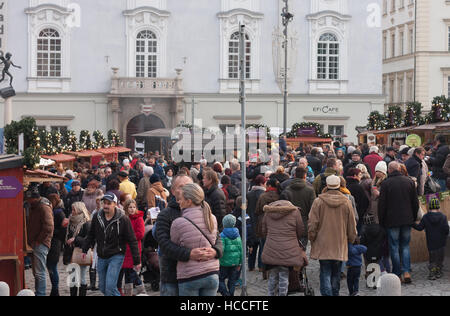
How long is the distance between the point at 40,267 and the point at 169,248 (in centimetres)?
424

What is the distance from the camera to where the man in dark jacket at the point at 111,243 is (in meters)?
10.6

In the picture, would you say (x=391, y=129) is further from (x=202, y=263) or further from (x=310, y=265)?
(x=202, y=263)

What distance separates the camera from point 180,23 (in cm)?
4700

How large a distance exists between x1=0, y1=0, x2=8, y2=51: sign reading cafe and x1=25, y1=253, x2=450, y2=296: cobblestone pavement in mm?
32754

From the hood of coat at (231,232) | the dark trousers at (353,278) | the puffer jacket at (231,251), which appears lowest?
the dark trousers at (353,278)

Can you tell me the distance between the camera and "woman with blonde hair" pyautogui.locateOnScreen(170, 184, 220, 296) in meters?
8.02

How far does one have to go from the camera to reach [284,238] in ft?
35.8

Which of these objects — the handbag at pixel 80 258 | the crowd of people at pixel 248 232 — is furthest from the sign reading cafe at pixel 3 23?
the handbag at pixel 80 258

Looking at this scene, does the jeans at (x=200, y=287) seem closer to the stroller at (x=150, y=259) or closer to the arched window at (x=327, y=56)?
the stroller at (x=150, y=259)

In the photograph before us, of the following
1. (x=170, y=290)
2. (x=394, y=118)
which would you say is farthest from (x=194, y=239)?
(x=394, y=118)

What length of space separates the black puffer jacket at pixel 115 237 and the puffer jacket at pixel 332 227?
87.1 inches

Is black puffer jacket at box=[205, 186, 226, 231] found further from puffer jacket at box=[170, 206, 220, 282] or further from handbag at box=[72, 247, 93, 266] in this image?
puffer jacket at box=[170, 206, 220, 282]
